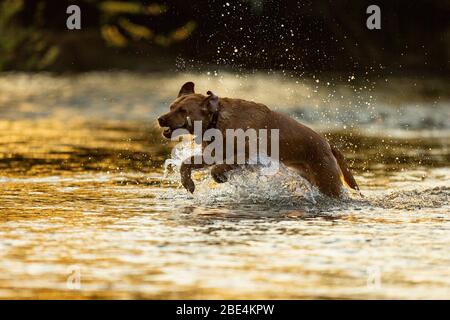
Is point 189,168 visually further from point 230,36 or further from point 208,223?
point 230,36

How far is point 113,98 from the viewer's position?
82.0 ft

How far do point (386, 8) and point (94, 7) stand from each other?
6.30 metres

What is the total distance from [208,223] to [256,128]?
1.44 metres

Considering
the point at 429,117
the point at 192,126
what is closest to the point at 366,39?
the point at 429,117

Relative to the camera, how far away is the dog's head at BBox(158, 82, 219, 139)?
1159cm

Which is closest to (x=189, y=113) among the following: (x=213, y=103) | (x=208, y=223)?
(x=213, y=103)

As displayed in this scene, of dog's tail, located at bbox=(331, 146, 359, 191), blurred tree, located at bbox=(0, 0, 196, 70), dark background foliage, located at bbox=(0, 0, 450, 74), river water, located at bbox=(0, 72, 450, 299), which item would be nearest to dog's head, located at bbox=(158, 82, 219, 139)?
river water, located at bbox=(0, 72, 450, 299)

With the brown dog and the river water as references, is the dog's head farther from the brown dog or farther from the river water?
the river water

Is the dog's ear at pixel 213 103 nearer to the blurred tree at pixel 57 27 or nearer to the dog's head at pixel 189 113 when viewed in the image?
the dog's head at pixel 189 113

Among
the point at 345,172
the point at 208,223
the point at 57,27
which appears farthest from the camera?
the point at 57,27

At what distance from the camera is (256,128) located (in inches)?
460

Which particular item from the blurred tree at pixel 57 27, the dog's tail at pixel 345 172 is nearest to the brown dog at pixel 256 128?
the dog's tail at pixel 345 172

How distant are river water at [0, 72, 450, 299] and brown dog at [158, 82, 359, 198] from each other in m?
0.16

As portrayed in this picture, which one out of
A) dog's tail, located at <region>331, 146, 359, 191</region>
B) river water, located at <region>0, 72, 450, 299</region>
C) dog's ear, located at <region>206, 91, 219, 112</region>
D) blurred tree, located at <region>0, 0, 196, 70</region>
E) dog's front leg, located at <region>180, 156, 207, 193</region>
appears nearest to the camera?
river water, located at <region>0, 72, 450, 299</region>
